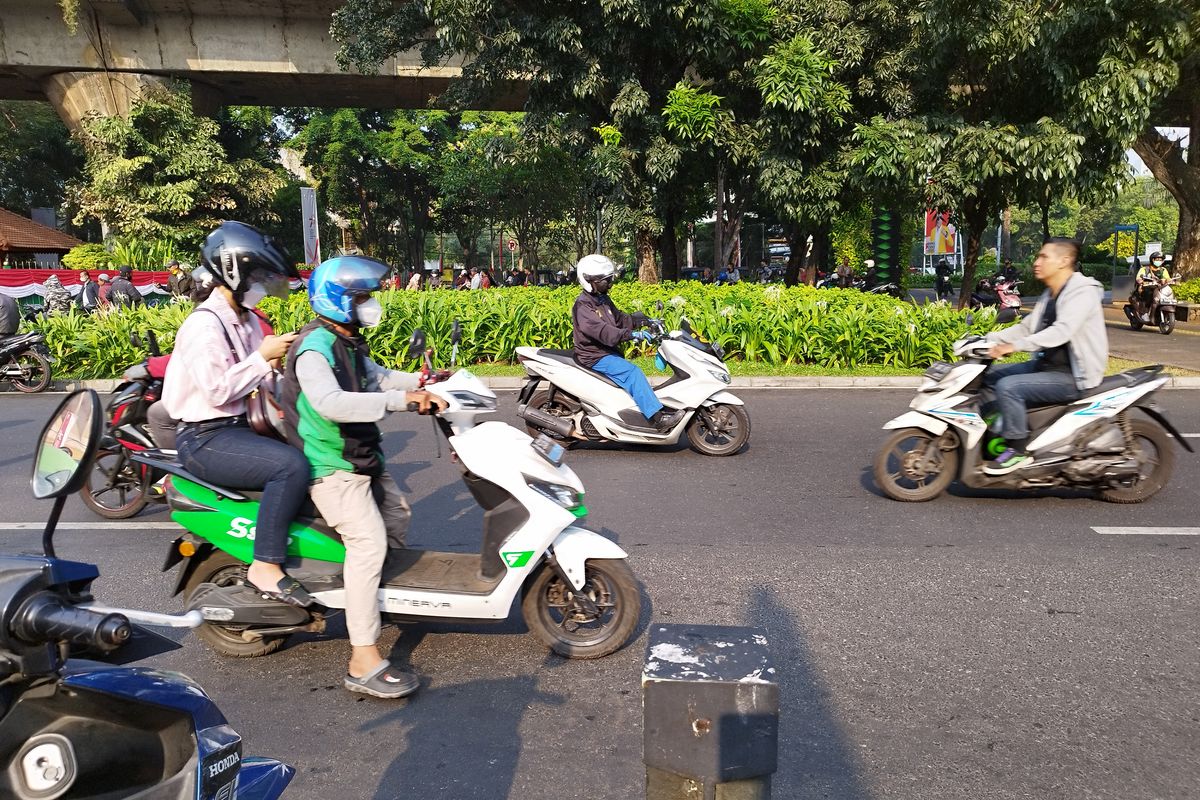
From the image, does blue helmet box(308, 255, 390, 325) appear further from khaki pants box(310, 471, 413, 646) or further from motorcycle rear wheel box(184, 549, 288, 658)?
motorcycle rear wheel box(184, 549, 288, 658)

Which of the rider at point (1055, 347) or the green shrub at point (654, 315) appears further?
the green shrub at point (654, 315)

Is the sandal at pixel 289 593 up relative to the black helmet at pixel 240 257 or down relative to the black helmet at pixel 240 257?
down

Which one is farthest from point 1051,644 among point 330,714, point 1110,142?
point 1110,142

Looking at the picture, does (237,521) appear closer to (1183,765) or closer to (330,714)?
(330,714)

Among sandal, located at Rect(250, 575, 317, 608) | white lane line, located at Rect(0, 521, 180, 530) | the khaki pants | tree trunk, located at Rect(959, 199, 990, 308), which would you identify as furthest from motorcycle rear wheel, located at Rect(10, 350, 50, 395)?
tree trunk, located at Rect(959, 199, 990, 308)

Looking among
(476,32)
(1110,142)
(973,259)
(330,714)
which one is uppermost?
(476,32)

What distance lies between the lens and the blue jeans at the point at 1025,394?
607cm

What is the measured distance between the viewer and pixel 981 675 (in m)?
3.83

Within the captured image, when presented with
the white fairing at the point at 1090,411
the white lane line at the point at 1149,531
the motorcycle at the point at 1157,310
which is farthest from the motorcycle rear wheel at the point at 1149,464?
the motorcycle at the point at 1157,310

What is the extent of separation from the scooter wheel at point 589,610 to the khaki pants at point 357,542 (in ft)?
2.20

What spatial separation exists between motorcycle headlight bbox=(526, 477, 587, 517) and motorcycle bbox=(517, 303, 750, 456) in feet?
12.4

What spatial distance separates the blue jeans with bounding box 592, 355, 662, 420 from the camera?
7785 millimetres

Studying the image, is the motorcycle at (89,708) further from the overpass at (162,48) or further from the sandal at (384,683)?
the overpass at (162,48)

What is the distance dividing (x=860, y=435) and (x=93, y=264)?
77.0 feet
